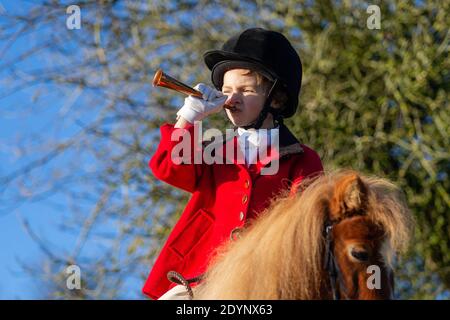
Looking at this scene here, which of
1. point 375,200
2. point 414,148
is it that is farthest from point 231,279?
point 414,148

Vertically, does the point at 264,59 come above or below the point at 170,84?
above

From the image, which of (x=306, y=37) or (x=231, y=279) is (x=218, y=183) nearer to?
(x=231, y=279)

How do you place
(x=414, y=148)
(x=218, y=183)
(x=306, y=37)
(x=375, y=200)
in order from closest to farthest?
(x=375, y=200) → (x=218, y=183) → (x=414, y=148) → (x=306, y=37)

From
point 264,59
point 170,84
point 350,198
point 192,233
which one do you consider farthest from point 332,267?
point 264,59

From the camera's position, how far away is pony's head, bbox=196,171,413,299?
81.2 inches

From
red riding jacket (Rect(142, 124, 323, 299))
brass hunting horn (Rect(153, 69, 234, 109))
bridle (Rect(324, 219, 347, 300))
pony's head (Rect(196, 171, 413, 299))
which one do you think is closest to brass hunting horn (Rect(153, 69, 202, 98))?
brass hunting horn (Rect(153, 69, 234, 109))

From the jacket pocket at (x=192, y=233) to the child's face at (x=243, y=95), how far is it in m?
0.30

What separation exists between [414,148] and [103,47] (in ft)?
6.87

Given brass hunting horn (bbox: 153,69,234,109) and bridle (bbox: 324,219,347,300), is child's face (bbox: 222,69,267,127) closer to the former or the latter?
brass hunting horn (bbox: 153,69,234,109)

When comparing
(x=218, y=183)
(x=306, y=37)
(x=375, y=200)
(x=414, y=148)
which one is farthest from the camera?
(x=306, y=37)

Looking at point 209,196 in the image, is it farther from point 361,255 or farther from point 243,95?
point 361,255

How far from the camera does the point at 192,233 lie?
2660 millimetres

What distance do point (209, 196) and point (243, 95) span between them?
0.31 meters

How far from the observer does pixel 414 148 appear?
5.72 meters
